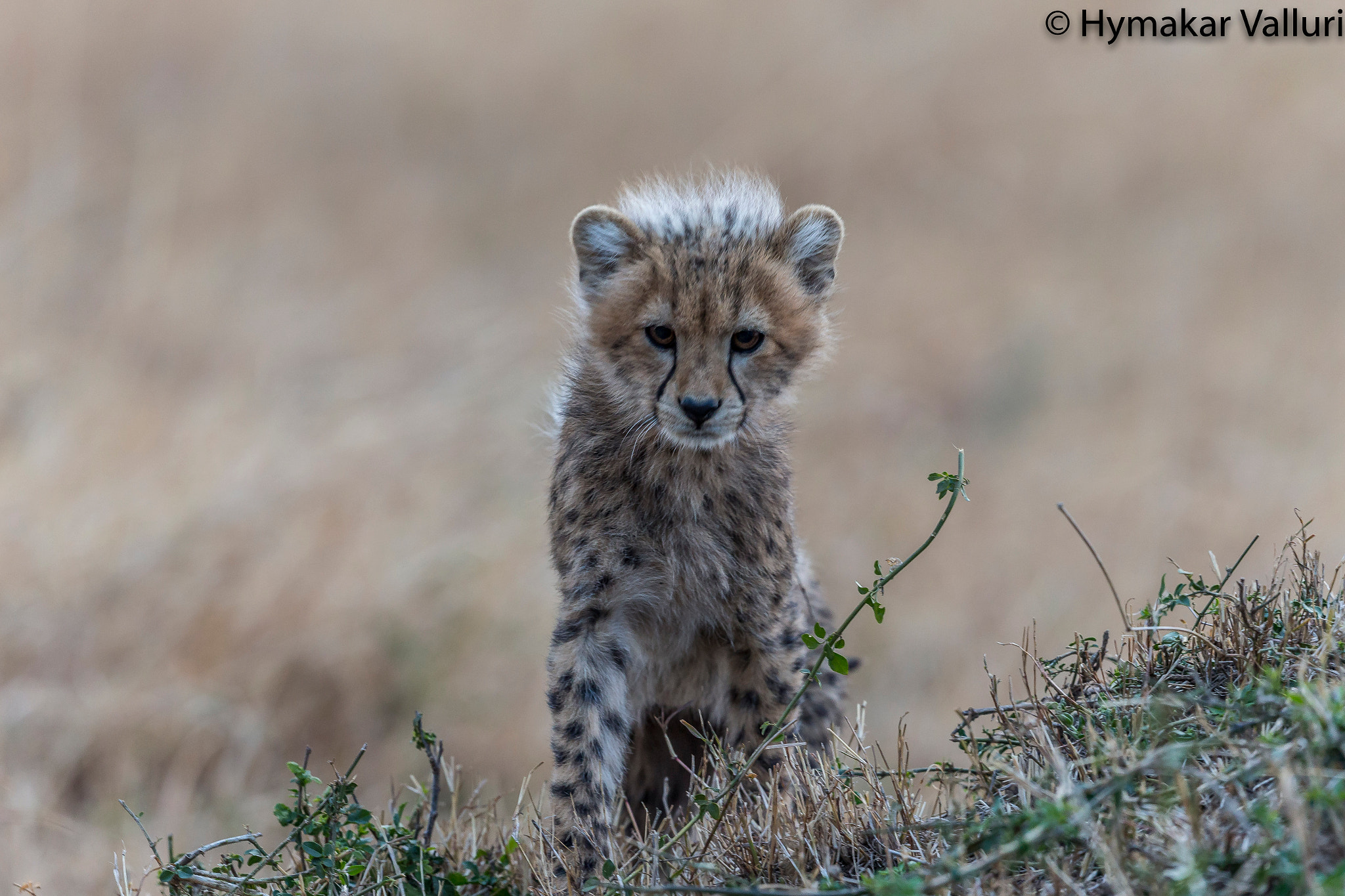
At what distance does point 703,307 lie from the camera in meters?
3.06

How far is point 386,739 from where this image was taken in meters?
5.68

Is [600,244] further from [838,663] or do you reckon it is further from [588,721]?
[838,663]

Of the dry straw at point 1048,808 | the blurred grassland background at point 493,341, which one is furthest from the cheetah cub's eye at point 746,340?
the blurred grassland background at point 493,341

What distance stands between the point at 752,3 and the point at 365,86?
4087mm

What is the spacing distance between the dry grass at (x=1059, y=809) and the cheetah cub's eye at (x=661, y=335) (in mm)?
1037

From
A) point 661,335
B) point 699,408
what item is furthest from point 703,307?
point 699,408

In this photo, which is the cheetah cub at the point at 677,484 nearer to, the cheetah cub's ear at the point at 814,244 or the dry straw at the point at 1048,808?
the cheetah cub's ear at the point at 814,244

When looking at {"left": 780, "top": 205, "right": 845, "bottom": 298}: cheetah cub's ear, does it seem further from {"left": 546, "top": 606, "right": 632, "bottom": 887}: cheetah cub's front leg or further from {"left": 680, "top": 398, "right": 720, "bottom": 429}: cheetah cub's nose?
{"left": 546, "top": 606, "right": 632, "bottom": 887}: cheetah cub's front leg

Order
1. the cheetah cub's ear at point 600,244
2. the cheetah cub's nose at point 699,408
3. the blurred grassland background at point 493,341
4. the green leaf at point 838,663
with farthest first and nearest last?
the blurred grassland background at point 493,341, the cheetah cub's ear at point 600,244, the cheetah cub's nose at point 699,408, the green leaf at point 838,663

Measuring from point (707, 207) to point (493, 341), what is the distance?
5014 mm

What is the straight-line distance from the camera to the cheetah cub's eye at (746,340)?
123 inches

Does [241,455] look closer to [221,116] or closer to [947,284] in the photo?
[221,116]

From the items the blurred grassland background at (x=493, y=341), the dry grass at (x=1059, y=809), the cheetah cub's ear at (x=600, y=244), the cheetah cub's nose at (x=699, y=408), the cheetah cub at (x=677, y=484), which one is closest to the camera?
the dry grass at (x=1059, y=809)

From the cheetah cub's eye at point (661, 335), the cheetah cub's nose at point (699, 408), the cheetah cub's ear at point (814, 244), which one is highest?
the cheetah cub's ear at point (814, 244)
